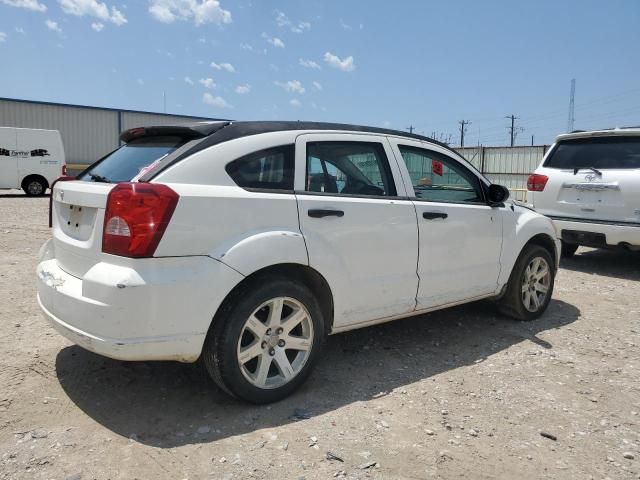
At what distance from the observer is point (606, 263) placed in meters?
8.05

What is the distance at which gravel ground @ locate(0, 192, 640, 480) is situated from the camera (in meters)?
2.61

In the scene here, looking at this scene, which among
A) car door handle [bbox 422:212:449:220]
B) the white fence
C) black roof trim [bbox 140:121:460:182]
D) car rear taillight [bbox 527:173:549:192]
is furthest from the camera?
the white fence

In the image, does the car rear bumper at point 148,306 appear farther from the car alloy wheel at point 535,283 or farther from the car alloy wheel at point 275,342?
the car alloy wheel at point 535,283

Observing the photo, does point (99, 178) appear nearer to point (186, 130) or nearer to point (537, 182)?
point (186, 130)

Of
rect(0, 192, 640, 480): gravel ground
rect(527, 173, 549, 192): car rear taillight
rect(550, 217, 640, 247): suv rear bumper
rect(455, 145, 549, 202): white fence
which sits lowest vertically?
rect(0, 192, 640, 480): gravel ground

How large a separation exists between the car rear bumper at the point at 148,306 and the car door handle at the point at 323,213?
641 millimetres

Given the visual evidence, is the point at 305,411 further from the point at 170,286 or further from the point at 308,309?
the point at 170,286

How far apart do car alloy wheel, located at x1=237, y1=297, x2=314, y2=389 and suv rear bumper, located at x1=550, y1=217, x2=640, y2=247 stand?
4350mm

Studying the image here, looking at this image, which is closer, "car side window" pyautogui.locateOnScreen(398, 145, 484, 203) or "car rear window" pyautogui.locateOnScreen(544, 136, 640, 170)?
"car side window" pyautogui.locateOnScreen(398, 145, 484, 203)

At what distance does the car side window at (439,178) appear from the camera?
400 centimetres

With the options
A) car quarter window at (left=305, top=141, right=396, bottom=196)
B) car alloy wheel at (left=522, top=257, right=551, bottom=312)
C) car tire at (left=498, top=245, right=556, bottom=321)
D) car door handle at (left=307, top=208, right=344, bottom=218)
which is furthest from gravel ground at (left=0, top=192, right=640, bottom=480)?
car quarter window at (left=305, top=141, right=396, bottom=196)

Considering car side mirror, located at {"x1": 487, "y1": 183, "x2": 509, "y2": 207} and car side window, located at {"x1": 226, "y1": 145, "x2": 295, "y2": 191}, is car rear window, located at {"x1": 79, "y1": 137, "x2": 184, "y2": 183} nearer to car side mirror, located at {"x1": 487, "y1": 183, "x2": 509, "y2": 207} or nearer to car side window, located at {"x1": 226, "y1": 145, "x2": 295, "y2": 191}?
car side window, located at {"x1": 226, "y1": 145, "x2": 295, "y2": 191}

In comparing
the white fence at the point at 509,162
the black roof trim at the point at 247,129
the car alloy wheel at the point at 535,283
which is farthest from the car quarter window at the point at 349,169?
the white fence at the point at 509,162

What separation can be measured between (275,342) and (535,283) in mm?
3021
